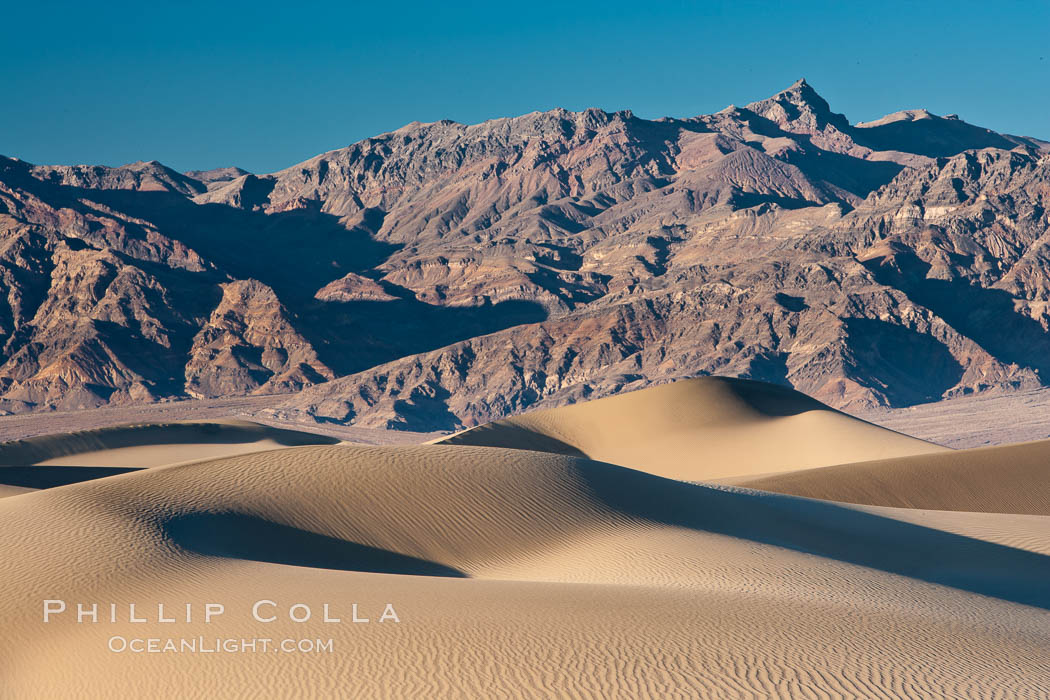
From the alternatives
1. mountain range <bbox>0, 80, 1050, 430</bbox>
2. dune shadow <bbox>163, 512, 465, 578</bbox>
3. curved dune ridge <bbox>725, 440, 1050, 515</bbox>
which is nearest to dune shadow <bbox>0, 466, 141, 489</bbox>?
dune shadow <bbox>163, 512, 465, 578</bbox>

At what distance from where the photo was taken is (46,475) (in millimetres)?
46500

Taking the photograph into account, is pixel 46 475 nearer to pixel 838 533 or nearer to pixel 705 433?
pixel 838 533

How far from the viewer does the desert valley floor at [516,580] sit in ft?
40.3

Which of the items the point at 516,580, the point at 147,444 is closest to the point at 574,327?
the point at 147,444

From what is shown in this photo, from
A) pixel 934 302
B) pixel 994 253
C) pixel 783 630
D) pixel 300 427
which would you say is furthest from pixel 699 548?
pixel 994 253

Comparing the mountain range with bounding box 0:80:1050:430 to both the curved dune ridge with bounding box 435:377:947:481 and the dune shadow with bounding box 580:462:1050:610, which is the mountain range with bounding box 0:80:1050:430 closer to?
the curved dune ridge with bounding box 435:377:947:481

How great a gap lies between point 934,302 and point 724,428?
119892 millimetres

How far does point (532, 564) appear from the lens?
20406 mm

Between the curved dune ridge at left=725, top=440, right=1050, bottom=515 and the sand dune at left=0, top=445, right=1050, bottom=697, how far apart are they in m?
8.52

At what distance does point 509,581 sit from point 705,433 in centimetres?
4828

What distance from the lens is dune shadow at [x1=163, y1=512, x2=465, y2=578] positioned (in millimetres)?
19156

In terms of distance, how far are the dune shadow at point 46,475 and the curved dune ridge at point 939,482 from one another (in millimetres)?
26007

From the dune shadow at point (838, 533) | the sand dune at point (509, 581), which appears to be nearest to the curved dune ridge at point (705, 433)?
the dune shadow at point (838, 533)

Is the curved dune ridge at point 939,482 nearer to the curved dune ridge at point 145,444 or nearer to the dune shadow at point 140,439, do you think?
the curved dune ridge at point 145,444
